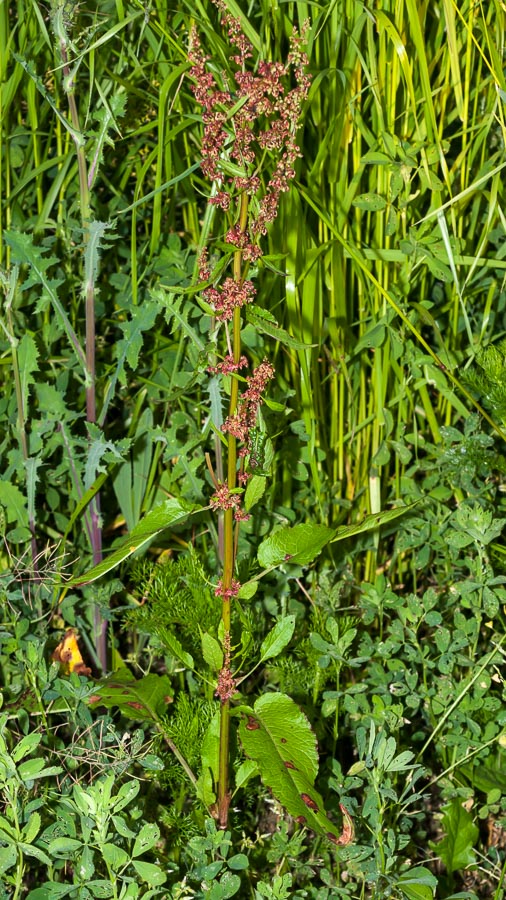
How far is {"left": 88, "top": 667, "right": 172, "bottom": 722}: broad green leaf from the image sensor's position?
126cm

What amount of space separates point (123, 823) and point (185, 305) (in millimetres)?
766

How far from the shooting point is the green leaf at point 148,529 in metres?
1.14

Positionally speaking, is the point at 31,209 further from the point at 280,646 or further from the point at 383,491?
the point at 280,646

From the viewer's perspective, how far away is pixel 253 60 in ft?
4.83

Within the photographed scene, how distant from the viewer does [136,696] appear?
1.30 m

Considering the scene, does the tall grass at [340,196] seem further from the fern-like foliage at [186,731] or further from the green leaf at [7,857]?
the green leaf at [7,857]

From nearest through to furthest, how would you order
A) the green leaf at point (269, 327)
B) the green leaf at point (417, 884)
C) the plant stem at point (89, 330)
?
1. the green leaf at point (269, 327)
2. the green leaf at point (417, 884)
3. the plant stem at point (89, 330)

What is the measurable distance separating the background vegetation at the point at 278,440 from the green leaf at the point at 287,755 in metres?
0.08

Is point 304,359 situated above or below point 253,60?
below

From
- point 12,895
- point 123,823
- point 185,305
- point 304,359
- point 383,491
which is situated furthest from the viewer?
point 383,491

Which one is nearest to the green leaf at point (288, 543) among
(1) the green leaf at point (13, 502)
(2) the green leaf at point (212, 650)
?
(2) the green leaf at point (212, 650)

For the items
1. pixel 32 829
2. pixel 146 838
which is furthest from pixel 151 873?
pixel 32 829

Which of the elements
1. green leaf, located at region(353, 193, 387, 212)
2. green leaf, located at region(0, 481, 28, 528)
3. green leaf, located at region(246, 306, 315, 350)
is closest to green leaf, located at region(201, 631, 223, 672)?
green leaf, located at region(246, 306, 315, 350)

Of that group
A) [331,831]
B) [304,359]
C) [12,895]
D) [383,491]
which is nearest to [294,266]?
[304,359]
